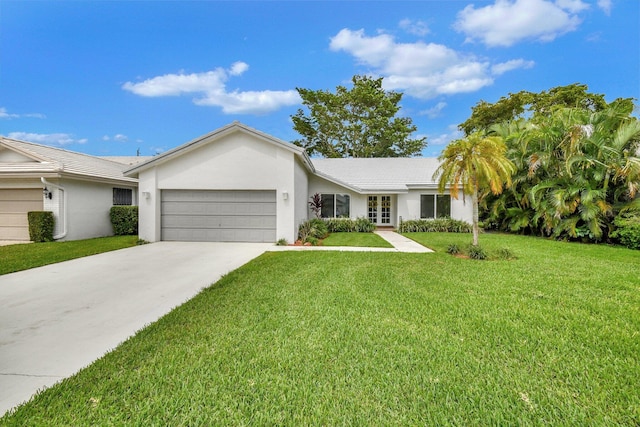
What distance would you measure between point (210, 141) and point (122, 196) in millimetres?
7568

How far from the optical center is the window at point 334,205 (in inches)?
670

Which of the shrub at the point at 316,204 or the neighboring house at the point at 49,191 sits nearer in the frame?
the neighboring house at the point at 49,191

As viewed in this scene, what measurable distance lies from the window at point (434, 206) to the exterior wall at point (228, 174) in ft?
28.3

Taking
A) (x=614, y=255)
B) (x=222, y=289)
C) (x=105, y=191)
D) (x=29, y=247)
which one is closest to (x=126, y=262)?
(x=222, y=289)

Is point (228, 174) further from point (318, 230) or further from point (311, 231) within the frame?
point (318, 230)

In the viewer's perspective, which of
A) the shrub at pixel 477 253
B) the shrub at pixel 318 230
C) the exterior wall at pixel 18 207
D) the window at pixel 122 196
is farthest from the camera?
the window at pixel 122 196

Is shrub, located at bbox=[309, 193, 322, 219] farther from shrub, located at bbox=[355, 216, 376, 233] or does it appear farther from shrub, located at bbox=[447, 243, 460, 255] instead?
shrub, located at bbox=[447, 243, 460, 255]

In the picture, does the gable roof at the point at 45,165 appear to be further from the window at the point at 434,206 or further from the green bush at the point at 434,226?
the window at the point at 434,206

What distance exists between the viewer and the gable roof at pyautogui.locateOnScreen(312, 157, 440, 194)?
1659 centimetres

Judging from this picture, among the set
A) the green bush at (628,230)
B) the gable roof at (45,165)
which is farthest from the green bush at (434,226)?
the gable roof at (45,165)

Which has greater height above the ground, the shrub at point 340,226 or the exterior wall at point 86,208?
the exterior wall at point 86,208

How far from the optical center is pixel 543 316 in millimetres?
4277

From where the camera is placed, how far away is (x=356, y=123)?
30406mm

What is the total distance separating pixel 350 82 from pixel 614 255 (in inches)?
1082
